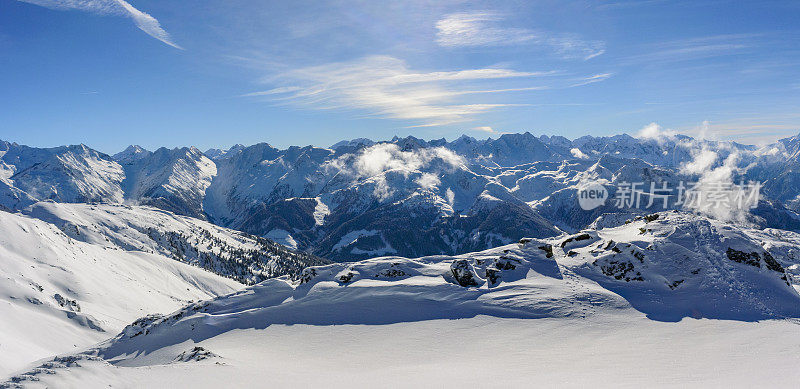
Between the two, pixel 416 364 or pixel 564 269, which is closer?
pixel 416 364

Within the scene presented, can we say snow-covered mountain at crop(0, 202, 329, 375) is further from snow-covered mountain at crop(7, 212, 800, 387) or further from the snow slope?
snow-covered mountain at crop(7, 212, 800, 387)

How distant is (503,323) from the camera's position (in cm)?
4178

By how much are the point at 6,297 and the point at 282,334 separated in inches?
2889

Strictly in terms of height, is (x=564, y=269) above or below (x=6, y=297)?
above

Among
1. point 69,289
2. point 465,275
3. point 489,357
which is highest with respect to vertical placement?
point 465,275

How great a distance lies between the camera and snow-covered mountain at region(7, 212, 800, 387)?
2920cm

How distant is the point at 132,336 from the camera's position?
182ft

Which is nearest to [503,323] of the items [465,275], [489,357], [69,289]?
[489,357]

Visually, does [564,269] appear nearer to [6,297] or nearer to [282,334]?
[282,334]

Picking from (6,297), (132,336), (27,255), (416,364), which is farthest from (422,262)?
(27,255)

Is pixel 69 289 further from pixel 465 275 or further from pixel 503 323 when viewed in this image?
pixel 503 323

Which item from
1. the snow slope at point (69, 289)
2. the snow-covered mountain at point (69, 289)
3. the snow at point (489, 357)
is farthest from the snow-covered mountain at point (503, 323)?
the snow-covered mountain at point (69, 289)

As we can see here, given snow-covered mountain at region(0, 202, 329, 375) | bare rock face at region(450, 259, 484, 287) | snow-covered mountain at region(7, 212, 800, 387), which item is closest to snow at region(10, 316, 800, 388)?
snow-covered mountain at region(7, 212, 800, 387)

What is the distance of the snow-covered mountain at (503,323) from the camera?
29203 mm
